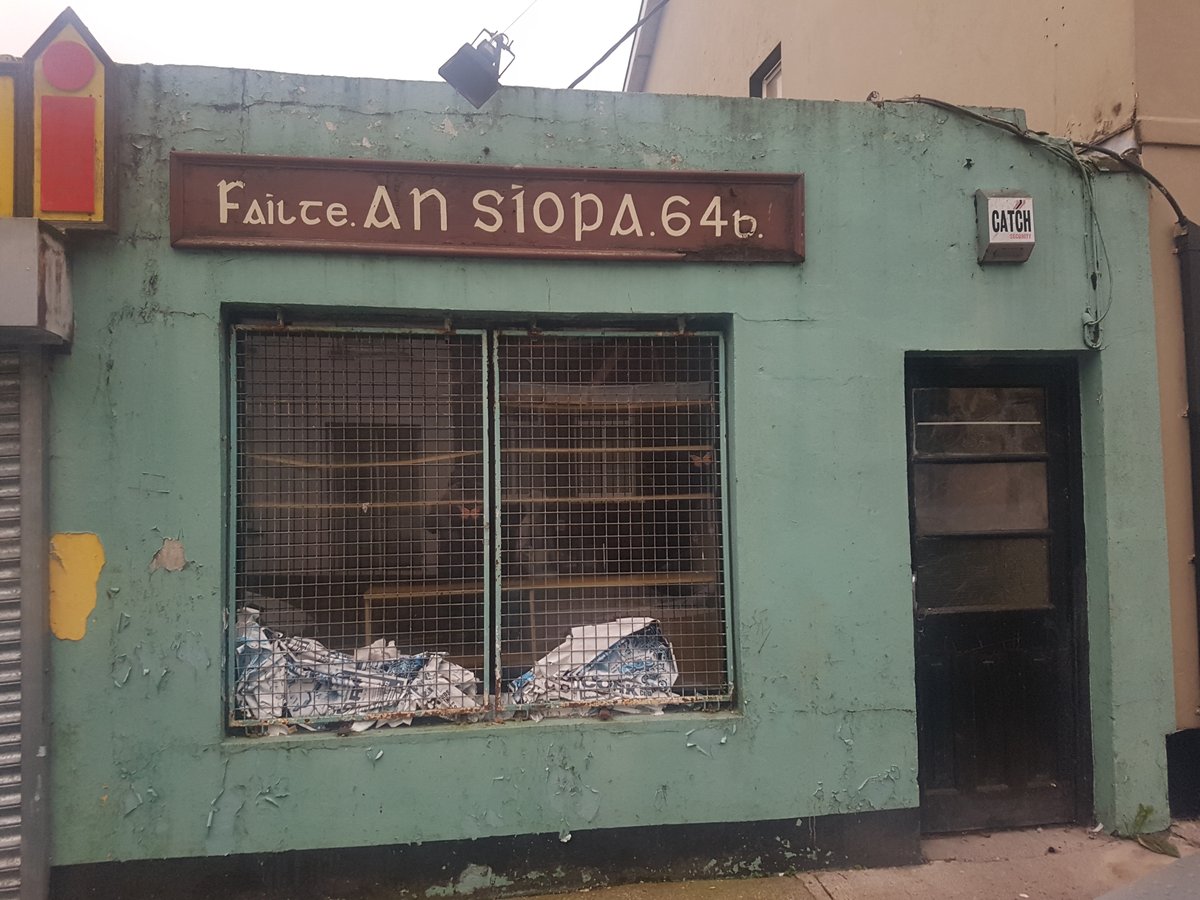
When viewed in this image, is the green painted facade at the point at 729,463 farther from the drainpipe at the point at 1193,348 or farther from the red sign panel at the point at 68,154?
the drainpipe at the point at 1193,348

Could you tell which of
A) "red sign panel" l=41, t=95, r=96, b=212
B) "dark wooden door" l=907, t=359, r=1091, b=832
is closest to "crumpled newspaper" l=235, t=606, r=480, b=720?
"red sign panel" l=41, t=95, r=96, b=212

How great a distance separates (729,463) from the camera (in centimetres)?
416

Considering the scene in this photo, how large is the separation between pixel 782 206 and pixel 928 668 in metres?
2.70

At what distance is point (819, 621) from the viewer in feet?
13.4

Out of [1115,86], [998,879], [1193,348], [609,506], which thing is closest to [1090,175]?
[1115,86]

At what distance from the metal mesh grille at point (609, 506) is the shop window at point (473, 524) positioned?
0.01m

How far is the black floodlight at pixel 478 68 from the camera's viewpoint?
12.6 feet

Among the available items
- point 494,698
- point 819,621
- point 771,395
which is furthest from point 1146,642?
point 494,698

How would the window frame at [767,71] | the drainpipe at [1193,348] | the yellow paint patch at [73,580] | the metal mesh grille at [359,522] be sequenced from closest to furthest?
the yellow paint patch at [73,580] < the metal mesh grille at [359,522] < the drainpipe at [1193,348] < the window frame at [767,71]

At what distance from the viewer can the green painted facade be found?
365cm

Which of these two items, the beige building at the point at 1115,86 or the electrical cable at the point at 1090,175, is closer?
the electrical cable at the point at 1090,175

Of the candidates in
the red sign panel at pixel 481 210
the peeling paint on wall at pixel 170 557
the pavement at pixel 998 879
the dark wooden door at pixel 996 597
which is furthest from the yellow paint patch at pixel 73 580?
the dark wooden door at pixel 996 597

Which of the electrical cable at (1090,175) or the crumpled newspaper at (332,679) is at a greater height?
the electrical cable at (1090,175)

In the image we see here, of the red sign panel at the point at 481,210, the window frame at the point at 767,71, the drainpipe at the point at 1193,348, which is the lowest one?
the drainpipe at the point at 1193,348
